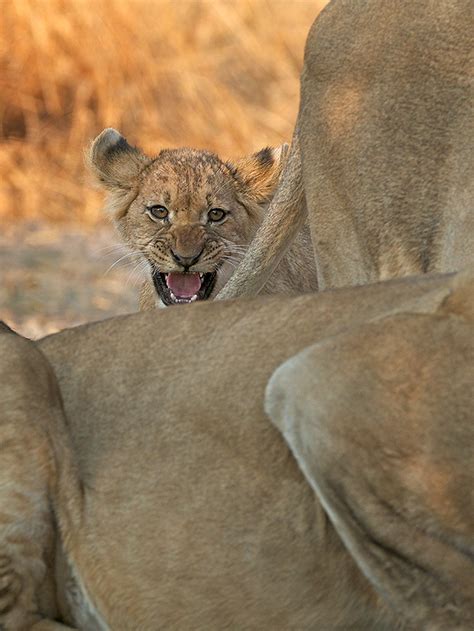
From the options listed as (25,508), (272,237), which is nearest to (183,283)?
(272,237)

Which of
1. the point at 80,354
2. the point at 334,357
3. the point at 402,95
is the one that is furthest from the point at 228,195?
the point at 334,357

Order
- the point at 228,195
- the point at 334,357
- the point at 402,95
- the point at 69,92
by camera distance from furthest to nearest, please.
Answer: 1. the point at 69,92
2. the point at 228,195
3. the point at 402,95
4. the point at 334,357

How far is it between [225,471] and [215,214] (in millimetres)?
3119

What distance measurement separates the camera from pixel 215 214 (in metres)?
6.12

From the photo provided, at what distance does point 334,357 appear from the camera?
9.58ft

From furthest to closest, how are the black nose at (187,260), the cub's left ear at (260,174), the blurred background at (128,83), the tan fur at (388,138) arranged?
the blurred background at (128,83)
the cub's left ear at (260,174)
the black nose at (187,260)
the tan fur at (388,138)

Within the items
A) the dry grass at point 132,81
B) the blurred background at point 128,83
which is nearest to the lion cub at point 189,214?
the blurred background at point 128,83

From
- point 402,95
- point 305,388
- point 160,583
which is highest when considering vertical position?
point 402,95

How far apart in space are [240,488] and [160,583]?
0.80ft

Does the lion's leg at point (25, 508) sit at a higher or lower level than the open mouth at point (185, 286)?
lower

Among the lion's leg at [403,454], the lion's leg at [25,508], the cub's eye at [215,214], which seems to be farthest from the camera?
the cub's eye at [215,214]

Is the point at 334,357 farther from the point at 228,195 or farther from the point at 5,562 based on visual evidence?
the point at 228,195

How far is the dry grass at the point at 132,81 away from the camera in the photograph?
12.4 metres

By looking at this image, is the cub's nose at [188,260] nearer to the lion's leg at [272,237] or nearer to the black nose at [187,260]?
the black nose at [187,260]
